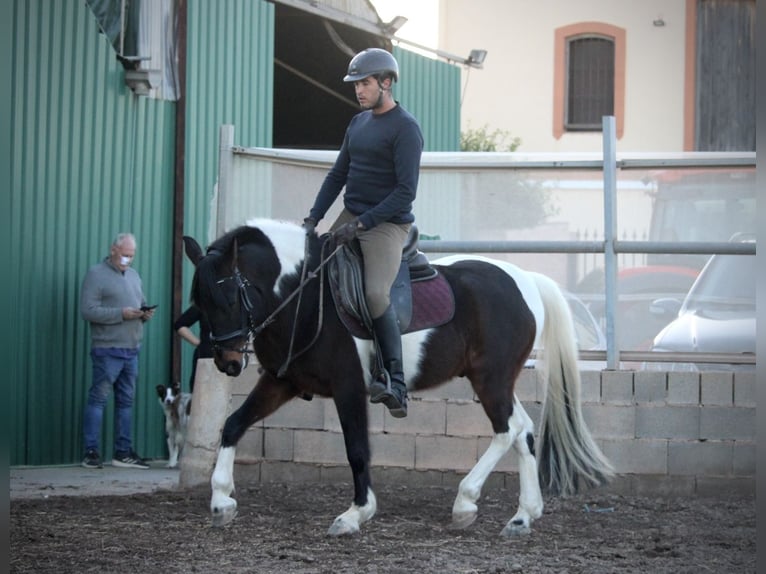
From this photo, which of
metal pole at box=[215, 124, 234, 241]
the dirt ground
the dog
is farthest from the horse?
the dog

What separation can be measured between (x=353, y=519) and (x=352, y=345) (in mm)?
1032

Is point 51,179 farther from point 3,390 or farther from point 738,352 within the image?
point 3,390

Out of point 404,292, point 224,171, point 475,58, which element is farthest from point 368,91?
point 475,58

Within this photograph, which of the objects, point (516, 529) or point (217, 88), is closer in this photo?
point (516, 529)

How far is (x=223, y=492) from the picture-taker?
24.1 feet

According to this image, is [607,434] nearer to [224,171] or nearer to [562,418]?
[562,418]

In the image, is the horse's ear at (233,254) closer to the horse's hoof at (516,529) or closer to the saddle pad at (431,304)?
the saddle pad at (431,304)

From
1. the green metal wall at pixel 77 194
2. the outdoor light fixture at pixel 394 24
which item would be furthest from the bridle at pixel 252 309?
the outdoor light fixture at pixel 394 24

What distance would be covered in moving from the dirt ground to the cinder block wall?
0.49 ft

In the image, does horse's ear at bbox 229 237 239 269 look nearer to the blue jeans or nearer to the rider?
the rider

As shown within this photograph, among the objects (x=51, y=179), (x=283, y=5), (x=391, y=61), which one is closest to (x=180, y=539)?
(x=391, y=61)

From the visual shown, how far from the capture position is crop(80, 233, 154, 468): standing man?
436 inches

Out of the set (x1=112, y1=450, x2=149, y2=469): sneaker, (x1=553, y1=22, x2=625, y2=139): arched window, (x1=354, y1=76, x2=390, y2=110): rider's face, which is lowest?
(x1=112, y1=450, x2=149, y2=469): sneaker

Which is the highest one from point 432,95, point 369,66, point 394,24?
point 394,24
